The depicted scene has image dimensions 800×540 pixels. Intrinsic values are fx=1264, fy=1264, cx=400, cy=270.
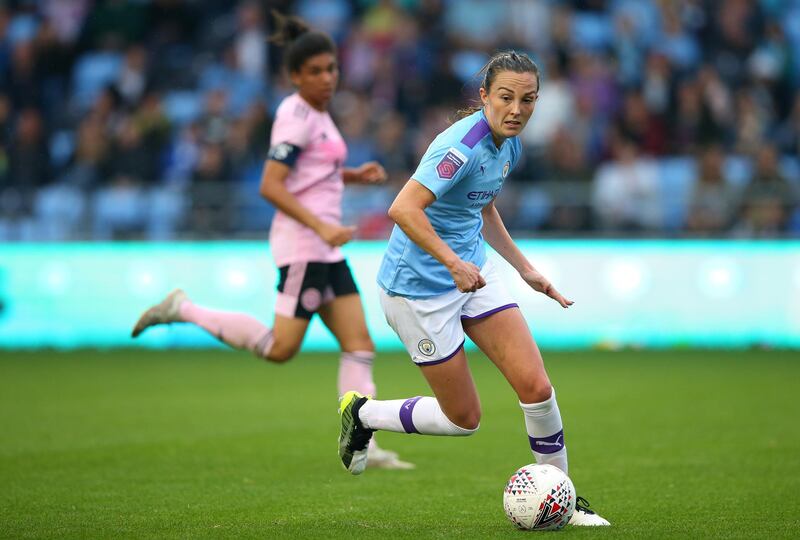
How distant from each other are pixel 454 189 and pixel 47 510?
252cm

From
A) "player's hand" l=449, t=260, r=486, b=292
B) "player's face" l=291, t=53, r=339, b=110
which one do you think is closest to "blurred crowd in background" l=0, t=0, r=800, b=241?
"player's face" l=291, t=53, r=339, b=110

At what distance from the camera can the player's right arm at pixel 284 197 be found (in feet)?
25.0

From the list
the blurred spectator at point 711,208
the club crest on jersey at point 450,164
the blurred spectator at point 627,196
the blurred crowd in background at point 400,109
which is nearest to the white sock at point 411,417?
the club crest on jersey at point 450,164

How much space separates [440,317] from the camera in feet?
19.3

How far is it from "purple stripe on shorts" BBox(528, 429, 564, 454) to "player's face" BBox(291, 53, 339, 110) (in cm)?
299

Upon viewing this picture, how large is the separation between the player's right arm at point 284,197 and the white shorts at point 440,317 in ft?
5.63

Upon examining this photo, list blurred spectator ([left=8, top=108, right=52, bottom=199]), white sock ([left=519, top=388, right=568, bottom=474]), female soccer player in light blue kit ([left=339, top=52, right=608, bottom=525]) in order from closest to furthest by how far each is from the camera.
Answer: female soccer player in light blue kit ([left=339, top=52, right=608, bottom=525]), white sock ([left=519, top=388, right=568, bottom=474]), blurred spectator ([left=8, top=108, right=52, bottom=199])

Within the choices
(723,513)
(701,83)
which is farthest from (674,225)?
(723,513)

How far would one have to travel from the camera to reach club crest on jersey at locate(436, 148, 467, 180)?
18.1 ft

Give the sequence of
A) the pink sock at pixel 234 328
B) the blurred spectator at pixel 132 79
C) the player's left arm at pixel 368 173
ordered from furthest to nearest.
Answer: the blurred spectator at pixel 132 79
the player's left arm at pixel 368 173
the pink sock at pixel 234 328

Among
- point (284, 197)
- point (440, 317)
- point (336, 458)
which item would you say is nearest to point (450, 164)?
point (440, 317)

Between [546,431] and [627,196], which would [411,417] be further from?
[627,196]

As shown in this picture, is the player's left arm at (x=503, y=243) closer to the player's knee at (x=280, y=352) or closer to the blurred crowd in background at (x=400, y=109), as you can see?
the player's knee at (x=280, y=352)

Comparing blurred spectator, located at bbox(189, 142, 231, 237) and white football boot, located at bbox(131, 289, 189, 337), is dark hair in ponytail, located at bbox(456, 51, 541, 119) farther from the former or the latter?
blurred spectator, located at bbox(189, 142, 231, 237)
